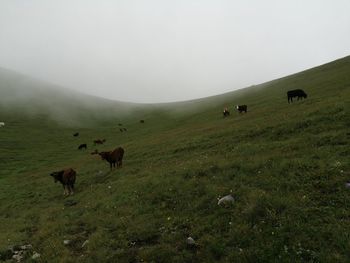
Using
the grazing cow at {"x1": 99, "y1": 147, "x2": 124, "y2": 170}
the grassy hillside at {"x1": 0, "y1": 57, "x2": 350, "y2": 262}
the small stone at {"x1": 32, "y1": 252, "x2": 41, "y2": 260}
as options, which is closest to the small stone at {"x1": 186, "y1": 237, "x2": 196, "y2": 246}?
the grassy hillside at {"x1": 0, "y1": 57, "x2": 350, "y2": 262}

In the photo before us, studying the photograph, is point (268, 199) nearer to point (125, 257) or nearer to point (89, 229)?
point (125, 257)

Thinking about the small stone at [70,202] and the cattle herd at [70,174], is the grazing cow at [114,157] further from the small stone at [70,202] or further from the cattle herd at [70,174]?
the small stone at [70,202]

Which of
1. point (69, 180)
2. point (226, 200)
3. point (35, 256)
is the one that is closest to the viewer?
point (35, 256)

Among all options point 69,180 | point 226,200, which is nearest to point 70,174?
point 69,180

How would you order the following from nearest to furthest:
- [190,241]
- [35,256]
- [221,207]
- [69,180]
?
[190,241]
[35,256]
[221,207]
[69,180]

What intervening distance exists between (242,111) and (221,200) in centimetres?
3681

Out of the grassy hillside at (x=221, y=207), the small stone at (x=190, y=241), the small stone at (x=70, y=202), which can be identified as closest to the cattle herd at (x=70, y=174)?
the grassy hillside at (x=221, y=207)

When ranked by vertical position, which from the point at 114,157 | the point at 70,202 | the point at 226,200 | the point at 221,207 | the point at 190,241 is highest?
the point at 114,157

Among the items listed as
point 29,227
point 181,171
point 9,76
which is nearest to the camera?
point 29,227

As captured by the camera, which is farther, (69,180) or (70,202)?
(69,180)

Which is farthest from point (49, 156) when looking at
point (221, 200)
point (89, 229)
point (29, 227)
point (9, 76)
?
point (9, 76)

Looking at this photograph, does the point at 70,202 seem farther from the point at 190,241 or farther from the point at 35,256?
the point at 190,241

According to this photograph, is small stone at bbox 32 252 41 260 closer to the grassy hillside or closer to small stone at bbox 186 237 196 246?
the grassy hillside

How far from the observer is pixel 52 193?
2717 cm
